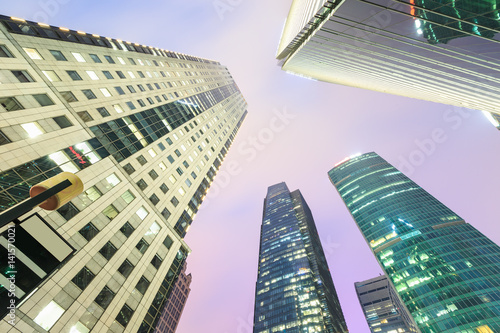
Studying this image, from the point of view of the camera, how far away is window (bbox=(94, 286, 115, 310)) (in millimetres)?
19109

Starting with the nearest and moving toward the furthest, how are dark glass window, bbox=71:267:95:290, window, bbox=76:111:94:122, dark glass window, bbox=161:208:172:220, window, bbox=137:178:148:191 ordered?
1. dark glass window, bbox=71:267:95:290
2. window, bbox=76:111:94:122
3. window, bbox=137:178:148:191
4. dark glass window, bbox=161:208:172:220

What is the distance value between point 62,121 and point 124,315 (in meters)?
19.9

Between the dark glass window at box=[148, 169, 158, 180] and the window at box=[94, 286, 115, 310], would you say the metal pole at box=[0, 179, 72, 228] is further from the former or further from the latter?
the dark glass window at box=[148, 169, 158, 180]

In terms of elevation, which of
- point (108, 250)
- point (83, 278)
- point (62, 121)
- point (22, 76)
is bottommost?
point (83, 278)

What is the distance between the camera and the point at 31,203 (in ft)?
14.2

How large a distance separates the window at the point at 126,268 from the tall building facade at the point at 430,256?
79.5 meters

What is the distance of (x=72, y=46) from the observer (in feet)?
99.0

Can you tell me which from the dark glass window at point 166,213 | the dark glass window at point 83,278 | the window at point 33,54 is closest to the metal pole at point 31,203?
the dark glass window at point 83,278

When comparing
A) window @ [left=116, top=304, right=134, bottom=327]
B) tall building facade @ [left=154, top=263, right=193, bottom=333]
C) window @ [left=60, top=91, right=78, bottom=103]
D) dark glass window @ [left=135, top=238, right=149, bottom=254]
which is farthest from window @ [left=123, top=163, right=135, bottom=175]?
tall building facade @ [left=154, top=263, right=193, bottom=333]

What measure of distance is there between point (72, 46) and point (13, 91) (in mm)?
14816

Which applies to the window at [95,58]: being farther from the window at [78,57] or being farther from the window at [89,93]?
the window at [89,93]

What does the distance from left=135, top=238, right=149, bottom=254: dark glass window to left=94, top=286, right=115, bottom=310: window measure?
5.06m

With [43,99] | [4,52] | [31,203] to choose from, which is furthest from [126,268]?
[4,52]

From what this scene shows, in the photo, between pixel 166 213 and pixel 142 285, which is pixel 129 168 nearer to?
pixel 166 213
